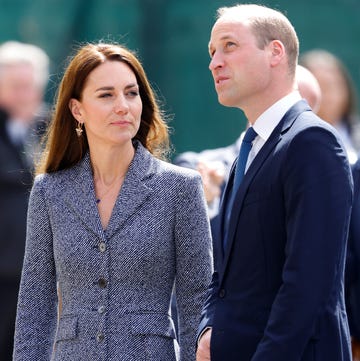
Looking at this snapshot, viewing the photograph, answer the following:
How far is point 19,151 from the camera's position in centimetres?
745

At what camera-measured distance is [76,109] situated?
4.67 metres

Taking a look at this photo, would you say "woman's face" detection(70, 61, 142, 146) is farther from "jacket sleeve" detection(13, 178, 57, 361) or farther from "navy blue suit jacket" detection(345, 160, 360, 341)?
"navy blue suit jacket" detection(345, 160, 360, 341)

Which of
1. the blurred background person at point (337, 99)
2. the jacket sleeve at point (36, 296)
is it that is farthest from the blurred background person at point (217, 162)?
the blurred background person at point (337, 99)

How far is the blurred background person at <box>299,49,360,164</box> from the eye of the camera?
7.52 m

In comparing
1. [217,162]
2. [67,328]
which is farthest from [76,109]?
[217,162]

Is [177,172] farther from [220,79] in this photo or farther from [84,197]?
[220,79]

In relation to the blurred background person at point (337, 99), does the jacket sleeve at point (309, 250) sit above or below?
below

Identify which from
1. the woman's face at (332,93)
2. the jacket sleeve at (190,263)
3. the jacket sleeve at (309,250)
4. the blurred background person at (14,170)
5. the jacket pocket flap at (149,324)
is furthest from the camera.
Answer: the woman's face at (332,93)

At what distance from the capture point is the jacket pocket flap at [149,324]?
429cm

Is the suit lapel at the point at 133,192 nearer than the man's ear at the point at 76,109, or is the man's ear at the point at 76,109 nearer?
the suit lapel at the point at 133,192

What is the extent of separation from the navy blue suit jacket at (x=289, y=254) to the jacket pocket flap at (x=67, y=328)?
2.18 feet

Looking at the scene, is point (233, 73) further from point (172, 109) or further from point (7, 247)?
point (172, 109)

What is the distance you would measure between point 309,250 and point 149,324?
0.97 meters

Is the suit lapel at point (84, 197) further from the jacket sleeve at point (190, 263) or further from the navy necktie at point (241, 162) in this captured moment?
the navy necktie at point (241, 162)
